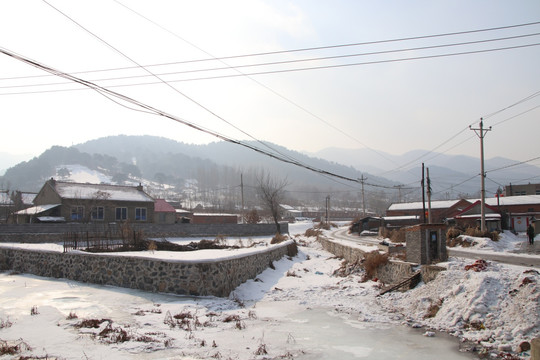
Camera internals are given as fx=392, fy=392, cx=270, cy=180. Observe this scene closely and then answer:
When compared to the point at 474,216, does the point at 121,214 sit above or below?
above

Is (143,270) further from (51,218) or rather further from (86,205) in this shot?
(86,205)

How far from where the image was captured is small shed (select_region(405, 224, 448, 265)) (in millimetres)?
14578

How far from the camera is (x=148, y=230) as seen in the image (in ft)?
129

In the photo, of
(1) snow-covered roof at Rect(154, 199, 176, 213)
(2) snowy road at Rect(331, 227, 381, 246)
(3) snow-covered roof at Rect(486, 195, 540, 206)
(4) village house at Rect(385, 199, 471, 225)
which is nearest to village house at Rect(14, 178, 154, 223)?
(1) snow-covered roof at Rect(154, 199, 176, 213)

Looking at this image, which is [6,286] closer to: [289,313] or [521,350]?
[289,313]

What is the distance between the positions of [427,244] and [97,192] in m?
40.6

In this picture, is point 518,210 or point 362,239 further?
point 518,210

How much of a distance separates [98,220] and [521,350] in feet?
147

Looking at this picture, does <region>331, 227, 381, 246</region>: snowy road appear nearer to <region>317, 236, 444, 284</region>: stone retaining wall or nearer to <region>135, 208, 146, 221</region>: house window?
<region>317, 236, 444, 284</region>: stone retaining wall

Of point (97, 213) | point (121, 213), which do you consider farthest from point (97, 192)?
point (121, 213)

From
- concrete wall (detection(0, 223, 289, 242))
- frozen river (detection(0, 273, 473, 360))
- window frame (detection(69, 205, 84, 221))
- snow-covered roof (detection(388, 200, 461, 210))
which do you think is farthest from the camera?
snow-covered roof (detection(388, 200, 461, 210))

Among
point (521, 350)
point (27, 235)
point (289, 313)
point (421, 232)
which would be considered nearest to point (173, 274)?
point (289, 313)

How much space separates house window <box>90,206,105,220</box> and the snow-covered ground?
32.3m

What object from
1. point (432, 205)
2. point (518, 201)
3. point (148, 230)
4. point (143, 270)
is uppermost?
point (518, 201)
